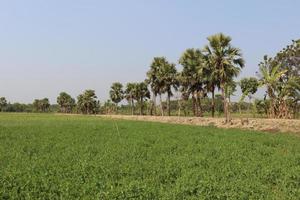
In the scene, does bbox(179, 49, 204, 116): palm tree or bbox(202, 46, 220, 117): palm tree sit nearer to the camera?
bbox(202, 46, 220, 117): palm tree

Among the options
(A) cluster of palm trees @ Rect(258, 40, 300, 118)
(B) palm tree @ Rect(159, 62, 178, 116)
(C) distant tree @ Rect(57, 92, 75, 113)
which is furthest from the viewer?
(C) distant tree @ Rect(57, 92, 75, 113)

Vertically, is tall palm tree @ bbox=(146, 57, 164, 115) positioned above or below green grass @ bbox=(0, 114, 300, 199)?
above

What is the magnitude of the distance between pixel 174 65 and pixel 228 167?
6287 cm

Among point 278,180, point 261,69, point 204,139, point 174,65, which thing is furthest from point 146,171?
point 174,65

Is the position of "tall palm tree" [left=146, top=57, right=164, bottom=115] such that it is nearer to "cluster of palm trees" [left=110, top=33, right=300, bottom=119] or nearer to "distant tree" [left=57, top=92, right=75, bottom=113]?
"cluster of palm trees" [left=110, top=33, right=300, bottom=119]

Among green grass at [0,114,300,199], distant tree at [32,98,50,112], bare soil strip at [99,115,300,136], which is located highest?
distant tree at [32,98,50,112]

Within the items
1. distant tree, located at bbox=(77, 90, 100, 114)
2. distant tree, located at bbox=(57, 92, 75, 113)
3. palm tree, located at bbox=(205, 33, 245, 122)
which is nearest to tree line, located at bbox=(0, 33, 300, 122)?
palm tree, located at bbox=(205, 33, 245, 122)

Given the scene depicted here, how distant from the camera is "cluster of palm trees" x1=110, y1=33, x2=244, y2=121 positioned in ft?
167

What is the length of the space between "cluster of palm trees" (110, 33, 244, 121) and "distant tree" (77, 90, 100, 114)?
34.3 meters

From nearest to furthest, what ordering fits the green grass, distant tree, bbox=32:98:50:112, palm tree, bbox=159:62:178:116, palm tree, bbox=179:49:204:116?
the green grass < palm tree, bbox=179:49:204:116 < palm tree, bbox=159:62:178:116 < distant tree, bbox=32:98:50:112

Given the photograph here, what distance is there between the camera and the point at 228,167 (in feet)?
50.2

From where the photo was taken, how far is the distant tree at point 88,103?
438 ft

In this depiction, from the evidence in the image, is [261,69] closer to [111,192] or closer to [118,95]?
[111,192]

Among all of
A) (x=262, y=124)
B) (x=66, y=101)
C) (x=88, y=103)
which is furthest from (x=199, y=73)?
(x=66, y=101)
